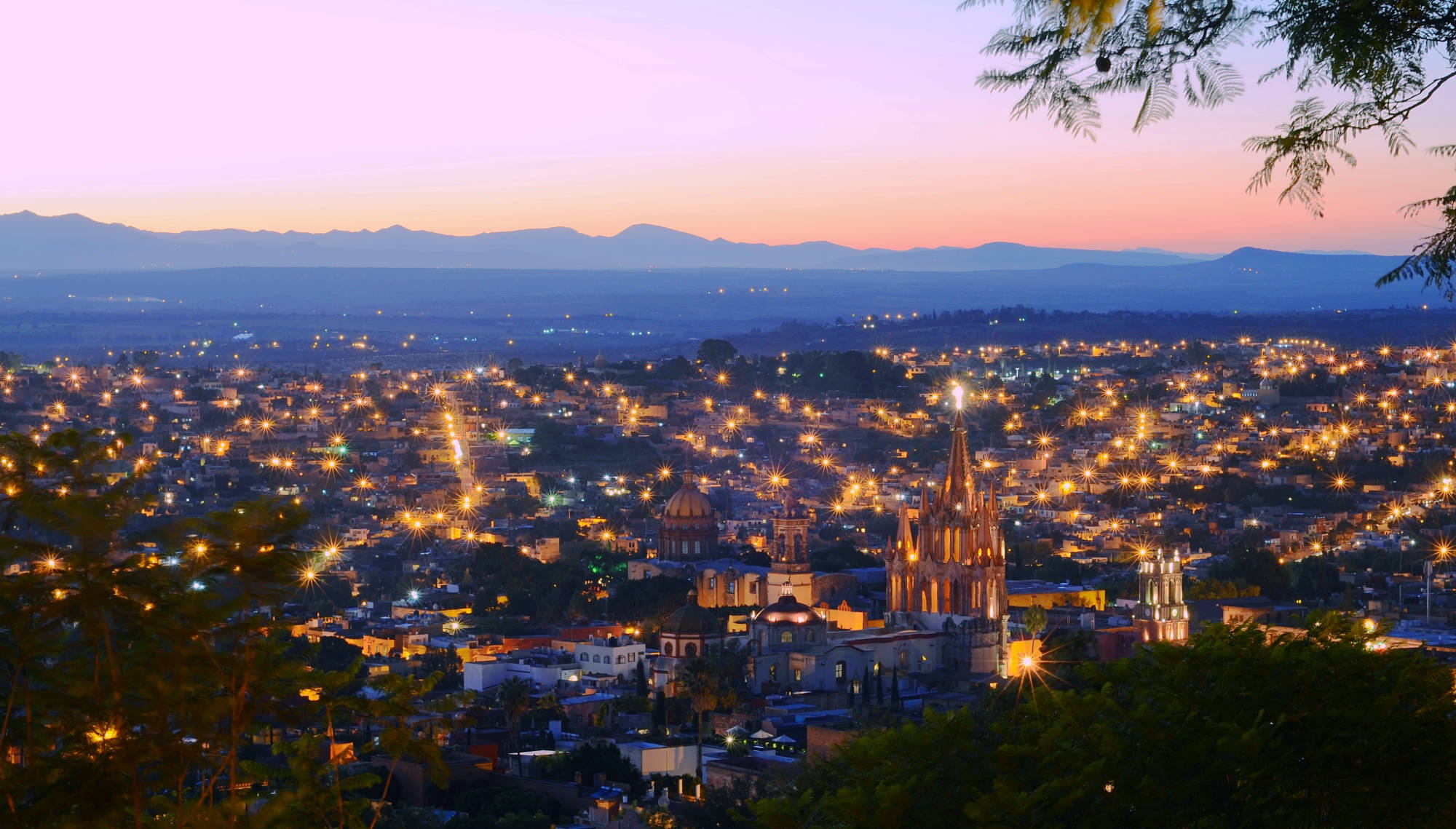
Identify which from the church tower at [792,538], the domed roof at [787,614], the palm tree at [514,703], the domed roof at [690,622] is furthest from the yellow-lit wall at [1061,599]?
the palm tree at [514,703]

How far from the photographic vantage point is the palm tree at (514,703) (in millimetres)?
33500

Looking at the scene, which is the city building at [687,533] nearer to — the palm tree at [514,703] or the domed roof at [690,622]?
the domed roof at [690,622]

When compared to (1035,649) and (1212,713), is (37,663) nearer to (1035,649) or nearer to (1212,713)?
(1212,713)

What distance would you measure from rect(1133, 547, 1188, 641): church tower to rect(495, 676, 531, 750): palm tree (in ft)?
39.6

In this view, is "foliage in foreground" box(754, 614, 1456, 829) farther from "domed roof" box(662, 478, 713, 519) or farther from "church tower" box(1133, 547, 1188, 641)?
"domed roof" box(662, 478, 713, 519)

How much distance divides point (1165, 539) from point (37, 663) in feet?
172

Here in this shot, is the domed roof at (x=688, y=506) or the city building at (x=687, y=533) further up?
the domed roof at (x=688, y=506)

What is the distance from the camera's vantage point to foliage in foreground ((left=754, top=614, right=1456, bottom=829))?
39.9ft

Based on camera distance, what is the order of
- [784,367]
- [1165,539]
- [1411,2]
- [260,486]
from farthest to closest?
[784,367]
[260,486]
[1165,539]
[1411,2]

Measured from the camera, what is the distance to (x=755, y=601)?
48906mm

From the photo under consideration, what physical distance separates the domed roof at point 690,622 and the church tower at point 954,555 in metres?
4.55

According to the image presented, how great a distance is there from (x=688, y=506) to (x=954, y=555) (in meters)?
11.7

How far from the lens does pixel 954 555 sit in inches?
1730

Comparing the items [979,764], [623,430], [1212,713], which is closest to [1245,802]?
[1212,713]
